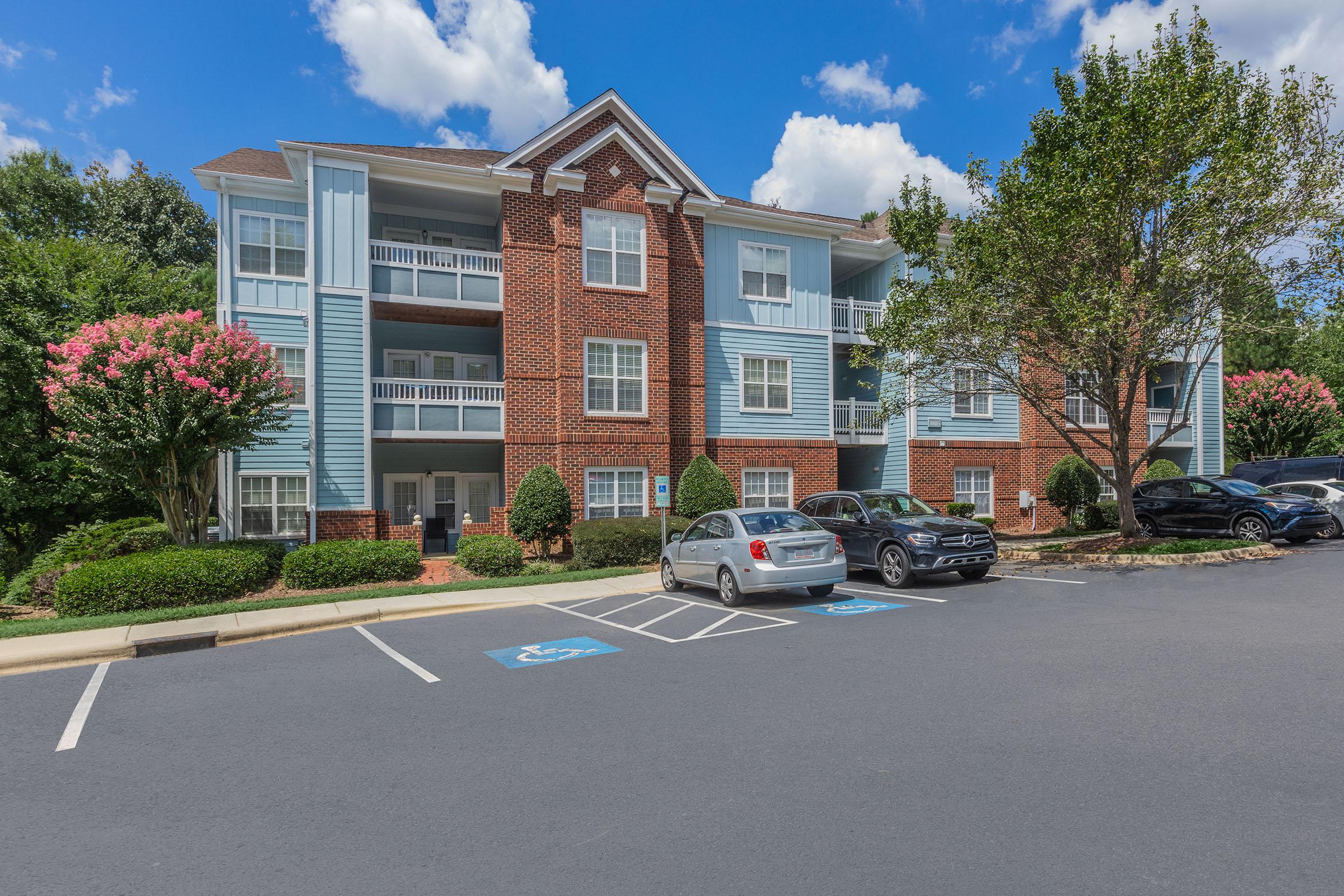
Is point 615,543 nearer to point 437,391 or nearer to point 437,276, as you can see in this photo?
point 437,391

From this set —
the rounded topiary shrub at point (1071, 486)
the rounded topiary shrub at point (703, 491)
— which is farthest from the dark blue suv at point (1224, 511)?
the rounded topiary shrub at point (703, 491)

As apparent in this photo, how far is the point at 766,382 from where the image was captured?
22.2 metres

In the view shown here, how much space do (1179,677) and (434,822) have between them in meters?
6.45

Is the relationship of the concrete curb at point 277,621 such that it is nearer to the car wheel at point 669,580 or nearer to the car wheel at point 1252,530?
the car wheel at point 669,580

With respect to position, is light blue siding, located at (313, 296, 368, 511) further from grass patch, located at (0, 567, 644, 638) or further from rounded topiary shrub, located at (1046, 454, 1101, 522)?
rounded topiary shrub, located at (1046, 454, 1101, 522)

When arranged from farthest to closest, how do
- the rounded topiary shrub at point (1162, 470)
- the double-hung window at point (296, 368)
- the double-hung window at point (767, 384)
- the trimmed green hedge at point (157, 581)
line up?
the rounded topiary shrub at point (1162, 470)
the double-hung window at point (767, 384)
the double-hung window at point (296, 368)
the trimmed green hedge at point (157, 581)

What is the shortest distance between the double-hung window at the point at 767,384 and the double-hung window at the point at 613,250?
4160 mm

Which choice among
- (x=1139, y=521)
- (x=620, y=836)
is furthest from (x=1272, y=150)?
(x=620, y=836)

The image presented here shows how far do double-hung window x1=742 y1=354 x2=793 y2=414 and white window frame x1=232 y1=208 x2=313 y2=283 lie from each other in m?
11.5

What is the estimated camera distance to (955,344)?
55.5 ft

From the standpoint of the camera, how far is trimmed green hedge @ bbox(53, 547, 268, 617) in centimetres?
1223

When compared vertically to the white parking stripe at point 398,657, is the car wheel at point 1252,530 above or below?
above

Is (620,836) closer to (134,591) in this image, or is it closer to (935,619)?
(935,619)

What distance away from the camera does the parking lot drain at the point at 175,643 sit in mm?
9953
